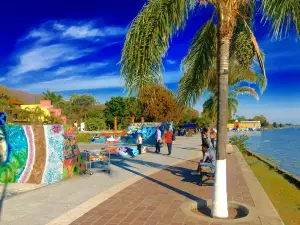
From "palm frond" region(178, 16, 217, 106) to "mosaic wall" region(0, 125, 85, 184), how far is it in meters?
4.60

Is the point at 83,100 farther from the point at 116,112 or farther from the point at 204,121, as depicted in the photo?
the point at 204,121

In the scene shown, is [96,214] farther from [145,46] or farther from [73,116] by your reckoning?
[73,116]

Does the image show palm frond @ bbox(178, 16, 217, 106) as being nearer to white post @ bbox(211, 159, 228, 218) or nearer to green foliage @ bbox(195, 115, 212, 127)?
white post @ bbox(211, 159, 228, 218)

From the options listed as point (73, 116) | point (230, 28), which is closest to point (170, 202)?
point (230, 28)

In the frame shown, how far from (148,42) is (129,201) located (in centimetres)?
379

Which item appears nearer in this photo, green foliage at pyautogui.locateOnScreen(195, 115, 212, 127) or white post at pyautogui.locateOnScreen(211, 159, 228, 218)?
white post at pyautogui.locateOnScreen(211, 159, 228, 218)

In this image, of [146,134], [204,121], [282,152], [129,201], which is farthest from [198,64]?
[204,121]

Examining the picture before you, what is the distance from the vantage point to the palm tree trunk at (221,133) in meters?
5.77

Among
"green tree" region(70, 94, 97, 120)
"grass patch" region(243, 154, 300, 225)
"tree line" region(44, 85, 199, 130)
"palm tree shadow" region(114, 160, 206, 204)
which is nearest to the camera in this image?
"grass patch" region(243, 154, 300, 225)

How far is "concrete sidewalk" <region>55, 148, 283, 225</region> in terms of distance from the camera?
552 cm

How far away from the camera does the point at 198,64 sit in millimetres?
8016

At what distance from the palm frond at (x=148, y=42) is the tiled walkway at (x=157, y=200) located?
2.55 m

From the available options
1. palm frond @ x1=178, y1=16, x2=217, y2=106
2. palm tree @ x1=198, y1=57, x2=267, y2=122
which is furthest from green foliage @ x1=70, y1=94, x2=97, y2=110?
palm frond @ x1=178, y1=16, x2=217, y2=106

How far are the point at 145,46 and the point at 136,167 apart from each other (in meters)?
8.12
